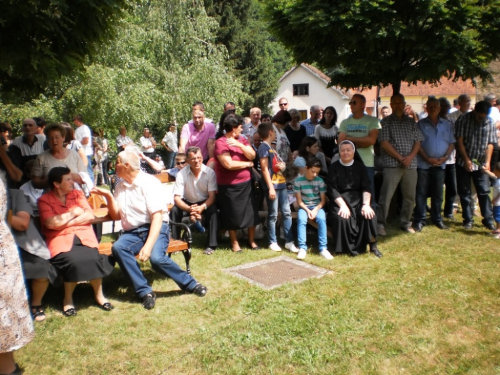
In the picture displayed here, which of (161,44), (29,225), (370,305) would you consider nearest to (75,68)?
(29,225)

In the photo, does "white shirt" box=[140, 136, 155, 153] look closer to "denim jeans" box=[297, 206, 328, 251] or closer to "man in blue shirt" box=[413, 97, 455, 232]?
"man in blue shirt" box=[413, 97, 455, 232]

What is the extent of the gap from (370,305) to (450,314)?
2.44ft

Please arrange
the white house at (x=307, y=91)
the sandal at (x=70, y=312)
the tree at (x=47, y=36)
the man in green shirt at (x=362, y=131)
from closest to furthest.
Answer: the tree at (x=47, y=36) < the sandal at (x=70, y=312) < the man in green shirt at (x=362, y=131) < the white house at (x=307, y=91)

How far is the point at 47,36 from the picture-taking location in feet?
14.8

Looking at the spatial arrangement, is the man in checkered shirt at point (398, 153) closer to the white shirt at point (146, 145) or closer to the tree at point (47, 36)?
the tree at point (47, 36)

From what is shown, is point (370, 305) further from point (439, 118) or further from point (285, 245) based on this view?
point (439, 118)

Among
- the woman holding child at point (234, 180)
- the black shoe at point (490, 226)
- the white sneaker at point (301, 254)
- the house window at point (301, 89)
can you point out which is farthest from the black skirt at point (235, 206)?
the house window at point (301, 89)

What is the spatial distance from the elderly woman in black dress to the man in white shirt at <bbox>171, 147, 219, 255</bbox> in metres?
1.66

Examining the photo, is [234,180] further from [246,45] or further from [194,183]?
[246,45]

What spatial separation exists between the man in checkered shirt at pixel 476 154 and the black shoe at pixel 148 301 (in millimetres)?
5437

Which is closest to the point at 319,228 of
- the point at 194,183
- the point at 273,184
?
the point at 273,184

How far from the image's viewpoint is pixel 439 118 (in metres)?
7.86

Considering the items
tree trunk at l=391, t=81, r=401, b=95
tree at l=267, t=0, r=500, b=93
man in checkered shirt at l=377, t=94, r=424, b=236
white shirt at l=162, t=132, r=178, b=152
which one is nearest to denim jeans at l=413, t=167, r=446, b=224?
man in checkered shirt at l=377, t=94, r=424, b=236

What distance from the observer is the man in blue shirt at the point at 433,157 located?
7734 millimetres
